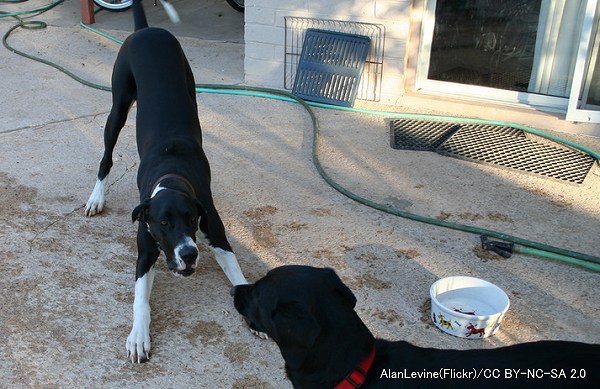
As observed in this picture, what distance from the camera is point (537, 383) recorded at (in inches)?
76.9

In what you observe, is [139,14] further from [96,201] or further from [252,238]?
[252,238]

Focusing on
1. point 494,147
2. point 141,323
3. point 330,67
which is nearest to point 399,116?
point 330,67

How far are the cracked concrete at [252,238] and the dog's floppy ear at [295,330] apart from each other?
0.79m

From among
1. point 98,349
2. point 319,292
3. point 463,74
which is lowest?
point 98,349

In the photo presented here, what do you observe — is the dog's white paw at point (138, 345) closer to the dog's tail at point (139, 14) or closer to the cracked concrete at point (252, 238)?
the cracked concrete at point (252, 238)

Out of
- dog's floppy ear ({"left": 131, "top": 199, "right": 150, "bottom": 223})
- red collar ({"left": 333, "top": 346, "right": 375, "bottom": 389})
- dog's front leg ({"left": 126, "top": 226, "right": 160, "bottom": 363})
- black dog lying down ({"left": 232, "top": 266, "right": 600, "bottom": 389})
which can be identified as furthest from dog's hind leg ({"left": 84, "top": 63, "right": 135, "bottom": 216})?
red collar ({"left": 333, "top": 346, "right": 375, "bottom": 389})

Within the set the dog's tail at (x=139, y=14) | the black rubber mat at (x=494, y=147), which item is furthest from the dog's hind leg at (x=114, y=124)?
the black rubber mat at (x=494, y=147)

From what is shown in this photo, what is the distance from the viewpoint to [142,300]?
10.5 ft

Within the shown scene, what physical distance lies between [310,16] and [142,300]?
3.70 m

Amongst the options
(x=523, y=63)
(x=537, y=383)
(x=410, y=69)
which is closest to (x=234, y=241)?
(x=537, y=383)

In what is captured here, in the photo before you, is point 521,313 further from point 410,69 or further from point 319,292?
point 410,69

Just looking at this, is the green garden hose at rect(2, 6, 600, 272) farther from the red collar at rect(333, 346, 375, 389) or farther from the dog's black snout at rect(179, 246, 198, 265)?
the red collar at rect(333, 346, 375, 389)

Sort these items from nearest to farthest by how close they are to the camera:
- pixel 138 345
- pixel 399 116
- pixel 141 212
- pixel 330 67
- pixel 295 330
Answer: pixel 295 330, pixel 138 345, pixel 141 212, pixel 399 116, pixel 330 67

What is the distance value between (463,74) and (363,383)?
4.38 meters
